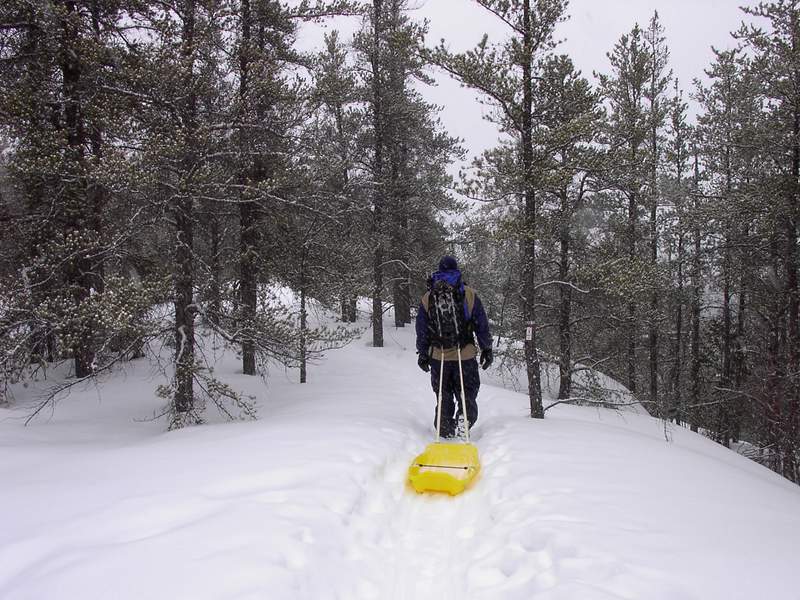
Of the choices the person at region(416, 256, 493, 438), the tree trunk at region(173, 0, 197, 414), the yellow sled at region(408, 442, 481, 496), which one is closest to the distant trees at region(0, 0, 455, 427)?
the tree trunk at region(173, 0, 197, 414)

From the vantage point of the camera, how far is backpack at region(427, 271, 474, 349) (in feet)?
21.8

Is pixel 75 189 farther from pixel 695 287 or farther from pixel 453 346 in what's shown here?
pixel 695 287

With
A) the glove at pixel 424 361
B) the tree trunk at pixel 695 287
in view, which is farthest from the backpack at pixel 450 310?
the tree trunk at pixel 695 287

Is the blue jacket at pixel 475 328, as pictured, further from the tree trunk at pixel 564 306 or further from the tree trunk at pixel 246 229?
the tree trunk at pixel 564 306

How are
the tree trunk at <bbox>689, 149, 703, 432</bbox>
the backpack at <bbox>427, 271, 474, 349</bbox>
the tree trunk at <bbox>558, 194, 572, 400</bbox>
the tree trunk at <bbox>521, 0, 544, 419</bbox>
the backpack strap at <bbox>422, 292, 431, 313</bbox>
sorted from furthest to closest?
the tree trunk at <bbox>689, 149, 703, 432</bbox>, the tree trunk at <bbox>558, 194, 572, 400</bbox>, the tree trunk at <bbox>521, 0, 544, 419</bbox>, the backpack strap at <bbox>422, 292, 431, 313</bbox>, the backpack at <bbox>427, 271, 474, 349</bbox>

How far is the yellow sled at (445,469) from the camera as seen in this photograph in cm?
456

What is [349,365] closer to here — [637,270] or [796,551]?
[637,270]

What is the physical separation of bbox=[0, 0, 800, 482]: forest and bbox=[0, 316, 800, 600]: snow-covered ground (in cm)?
228

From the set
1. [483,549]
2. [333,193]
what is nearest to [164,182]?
[333,193]

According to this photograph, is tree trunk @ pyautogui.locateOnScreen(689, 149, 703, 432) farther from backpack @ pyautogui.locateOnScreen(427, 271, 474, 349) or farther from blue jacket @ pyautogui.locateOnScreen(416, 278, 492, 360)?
backpack @ pyautogui.locateOnScreen(427, 271, 474, 349)

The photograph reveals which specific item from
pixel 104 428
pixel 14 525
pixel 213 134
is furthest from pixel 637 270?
pixel 104 428

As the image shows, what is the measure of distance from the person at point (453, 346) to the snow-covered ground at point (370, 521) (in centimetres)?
65

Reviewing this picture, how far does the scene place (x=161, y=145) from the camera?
6656 mm

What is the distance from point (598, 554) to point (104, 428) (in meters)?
Answer: 7.87
